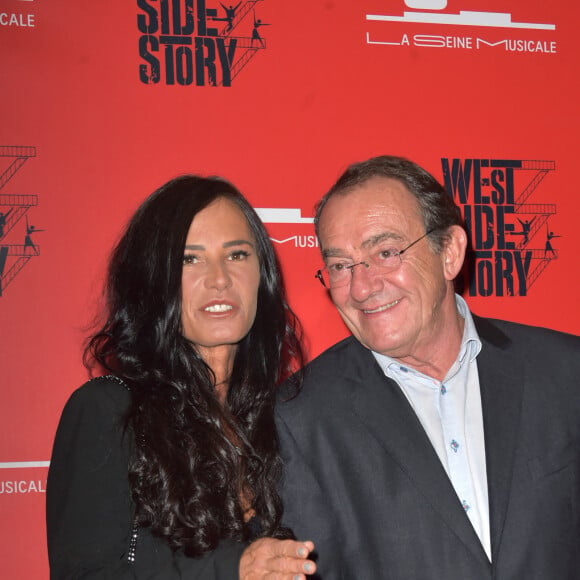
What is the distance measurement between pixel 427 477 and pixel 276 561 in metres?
0.52

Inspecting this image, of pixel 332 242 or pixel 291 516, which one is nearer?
pixel 291 516

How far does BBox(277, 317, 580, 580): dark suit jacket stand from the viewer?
2037 mm

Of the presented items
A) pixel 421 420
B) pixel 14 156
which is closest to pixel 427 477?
pixel 421 420

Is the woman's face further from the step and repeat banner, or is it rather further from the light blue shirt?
the step and repeat banner

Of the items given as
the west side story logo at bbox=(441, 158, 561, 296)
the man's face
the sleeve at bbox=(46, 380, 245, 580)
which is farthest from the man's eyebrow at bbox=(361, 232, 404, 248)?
the west side story logo at bbox=(441, 158, 561, 296)

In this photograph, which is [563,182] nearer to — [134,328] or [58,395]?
[134,328]

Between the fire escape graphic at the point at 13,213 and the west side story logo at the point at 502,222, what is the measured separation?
1.83 m

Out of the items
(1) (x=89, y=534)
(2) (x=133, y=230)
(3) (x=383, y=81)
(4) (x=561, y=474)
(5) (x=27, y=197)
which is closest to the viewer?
(1) (x=89, y=534)

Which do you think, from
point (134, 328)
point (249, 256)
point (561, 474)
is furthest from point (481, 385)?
point (134, 328)

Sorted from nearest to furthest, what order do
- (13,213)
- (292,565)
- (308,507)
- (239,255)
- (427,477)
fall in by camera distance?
1. (292,565)
2. (427,477)
3. (308,507)
4. (239,255)
5. (13,213)

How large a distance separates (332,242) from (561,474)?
3.20 feet

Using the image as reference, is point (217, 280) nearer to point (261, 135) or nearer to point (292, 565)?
point (292, 565)

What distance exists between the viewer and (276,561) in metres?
1.80

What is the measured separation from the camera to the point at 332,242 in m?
2.40
